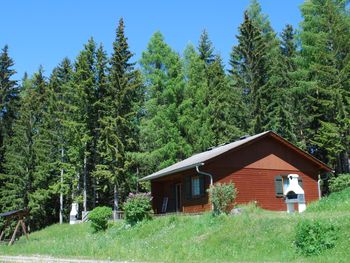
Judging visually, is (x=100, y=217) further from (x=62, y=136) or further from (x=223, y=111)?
(x=62, y=136)

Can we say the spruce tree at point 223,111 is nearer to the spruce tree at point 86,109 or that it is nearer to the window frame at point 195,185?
the spruce tree at point 86,109

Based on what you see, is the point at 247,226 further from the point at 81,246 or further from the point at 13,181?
the point at 13,181

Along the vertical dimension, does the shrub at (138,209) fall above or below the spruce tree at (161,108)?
below

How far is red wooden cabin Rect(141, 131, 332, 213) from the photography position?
26.8 meters

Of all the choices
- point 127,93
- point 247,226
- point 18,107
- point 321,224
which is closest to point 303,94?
point 127,93

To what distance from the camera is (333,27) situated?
121 feet

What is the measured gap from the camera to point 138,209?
2534cm

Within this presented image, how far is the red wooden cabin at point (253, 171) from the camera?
2675 centimetres

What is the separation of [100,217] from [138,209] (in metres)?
3.43

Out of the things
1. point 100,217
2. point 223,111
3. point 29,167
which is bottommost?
point 100,217

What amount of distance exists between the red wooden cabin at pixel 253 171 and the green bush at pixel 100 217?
419 centimetres

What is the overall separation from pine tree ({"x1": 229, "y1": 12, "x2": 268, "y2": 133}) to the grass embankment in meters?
17.8

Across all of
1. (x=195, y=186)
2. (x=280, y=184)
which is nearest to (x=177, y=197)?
(x=195, y=186)

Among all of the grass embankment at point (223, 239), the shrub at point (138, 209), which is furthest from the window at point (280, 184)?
the shrub at point (138, 209)
